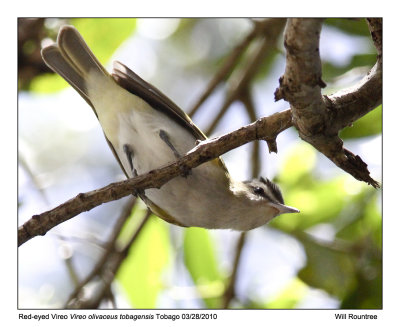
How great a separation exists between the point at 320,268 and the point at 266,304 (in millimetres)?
422

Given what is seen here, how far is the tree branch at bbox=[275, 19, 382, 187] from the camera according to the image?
165 cm

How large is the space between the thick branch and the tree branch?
4.0 inches

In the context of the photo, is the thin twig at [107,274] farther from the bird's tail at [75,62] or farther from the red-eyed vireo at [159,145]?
the bird's tail at [75,62]

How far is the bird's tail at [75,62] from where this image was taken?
311 cm

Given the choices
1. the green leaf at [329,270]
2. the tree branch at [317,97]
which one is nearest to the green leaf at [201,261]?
the green leaf at [329,270]

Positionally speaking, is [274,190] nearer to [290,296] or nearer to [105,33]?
[290,296]

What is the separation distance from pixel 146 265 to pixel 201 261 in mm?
370

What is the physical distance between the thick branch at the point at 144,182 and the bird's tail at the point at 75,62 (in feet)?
3.97

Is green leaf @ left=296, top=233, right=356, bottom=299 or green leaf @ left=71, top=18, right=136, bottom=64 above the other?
green leaf @ left=71, top=18, right=136, bottom=64

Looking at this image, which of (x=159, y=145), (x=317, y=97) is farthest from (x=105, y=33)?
(x=317, y=97)

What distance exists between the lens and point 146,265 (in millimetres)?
3576

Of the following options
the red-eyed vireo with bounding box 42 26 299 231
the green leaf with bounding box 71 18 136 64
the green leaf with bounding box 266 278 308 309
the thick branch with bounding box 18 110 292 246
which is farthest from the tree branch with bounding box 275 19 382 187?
the green leaf with bounding box 71 18 136 64

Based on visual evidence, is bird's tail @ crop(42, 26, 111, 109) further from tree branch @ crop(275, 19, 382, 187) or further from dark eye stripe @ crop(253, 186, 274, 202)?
tree branch @ crop(275, 19, 382, 187)
